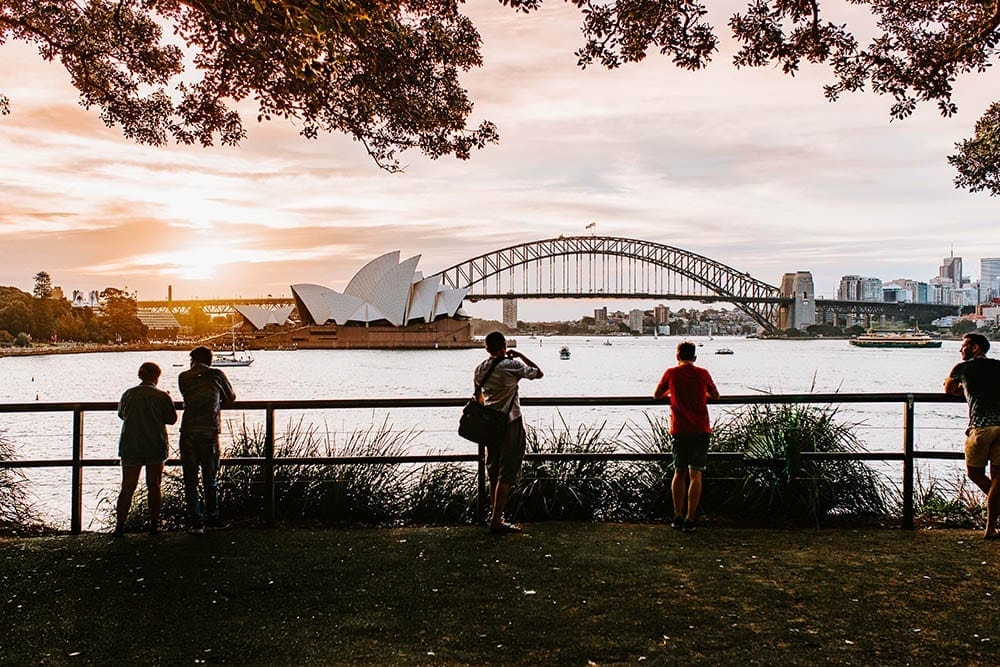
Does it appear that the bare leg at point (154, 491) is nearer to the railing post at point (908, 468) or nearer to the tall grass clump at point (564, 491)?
the tall grass clump at point (564, 491)

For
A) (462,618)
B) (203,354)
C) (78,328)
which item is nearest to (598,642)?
(462,618)

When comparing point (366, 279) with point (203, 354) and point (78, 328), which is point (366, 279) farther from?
point (203, 354)

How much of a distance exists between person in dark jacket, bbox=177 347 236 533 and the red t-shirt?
10.8ft

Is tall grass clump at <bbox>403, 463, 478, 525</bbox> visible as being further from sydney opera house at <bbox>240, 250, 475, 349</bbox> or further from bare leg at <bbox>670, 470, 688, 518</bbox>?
sydney opera house at <bbox>240, 250, 475, 349</bbox>

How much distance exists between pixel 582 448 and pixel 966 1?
5.11 metres

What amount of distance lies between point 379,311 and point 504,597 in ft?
377

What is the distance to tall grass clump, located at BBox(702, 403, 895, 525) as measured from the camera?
6883 mm

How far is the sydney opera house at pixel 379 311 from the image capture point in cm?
11325

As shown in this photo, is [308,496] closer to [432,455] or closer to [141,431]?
[432,455]

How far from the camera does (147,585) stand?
16.2ft

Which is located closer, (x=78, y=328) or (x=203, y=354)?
(x=203, y=354)

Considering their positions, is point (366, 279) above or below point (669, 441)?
above

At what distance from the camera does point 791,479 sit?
6.90 metres

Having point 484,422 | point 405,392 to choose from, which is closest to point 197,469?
point 484,422
